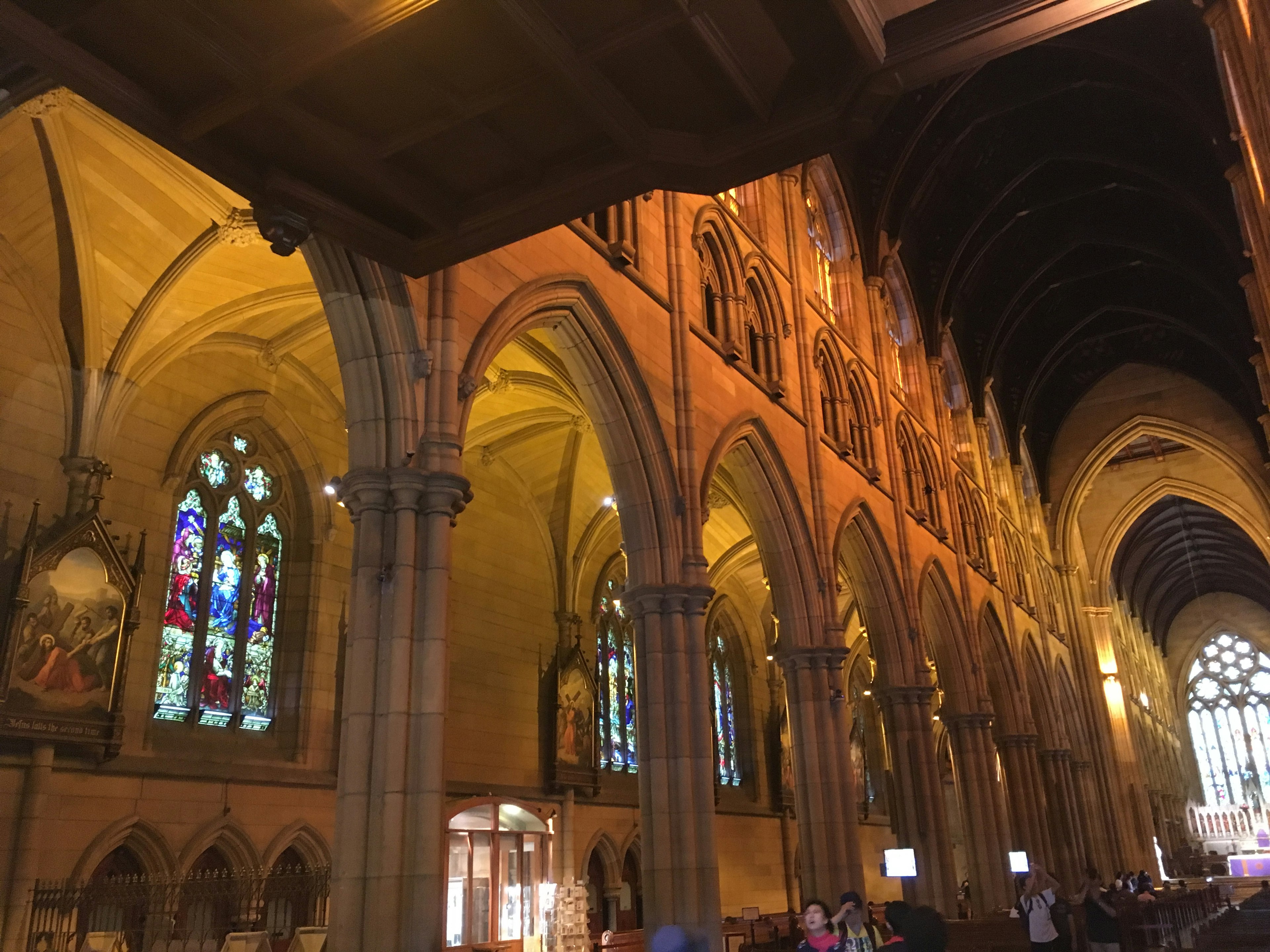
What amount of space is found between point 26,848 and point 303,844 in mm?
3675

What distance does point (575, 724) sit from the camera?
720 inches

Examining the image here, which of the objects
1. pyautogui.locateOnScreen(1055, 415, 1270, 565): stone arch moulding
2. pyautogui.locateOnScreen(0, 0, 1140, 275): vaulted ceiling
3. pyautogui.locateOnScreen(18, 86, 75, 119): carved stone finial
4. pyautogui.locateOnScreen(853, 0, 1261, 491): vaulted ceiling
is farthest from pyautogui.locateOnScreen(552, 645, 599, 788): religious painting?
pyautogui.locateOnScreen(1055, 415, 1270, 565): stone arch moulding

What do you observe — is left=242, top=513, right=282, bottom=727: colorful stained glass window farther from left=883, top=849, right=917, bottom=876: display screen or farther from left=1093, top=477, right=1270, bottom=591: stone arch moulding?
left=1093, top=477, right=1270, bottom=591: stone arch moulding

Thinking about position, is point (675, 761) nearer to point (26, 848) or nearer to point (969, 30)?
point (26, 848)

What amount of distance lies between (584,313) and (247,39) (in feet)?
19.4

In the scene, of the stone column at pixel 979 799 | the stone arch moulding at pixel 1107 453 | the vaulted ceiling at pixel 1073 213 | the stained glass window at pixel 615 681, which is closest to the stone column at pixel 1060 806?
the stone column at pixel 979 799

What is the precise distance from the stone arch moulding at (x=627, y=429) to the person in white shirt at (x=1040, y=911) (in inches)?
170

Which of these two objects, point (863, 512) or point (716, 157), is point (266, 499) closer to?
point (863, 512)

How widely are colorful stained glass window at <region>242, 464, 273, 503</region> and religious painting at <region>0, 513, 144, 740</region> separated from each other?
263 centimetres

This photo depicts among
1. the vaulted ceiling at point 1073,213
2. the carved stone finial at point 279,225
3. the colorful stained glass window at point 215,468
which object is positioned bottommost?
the carved stone finial at point 279,225

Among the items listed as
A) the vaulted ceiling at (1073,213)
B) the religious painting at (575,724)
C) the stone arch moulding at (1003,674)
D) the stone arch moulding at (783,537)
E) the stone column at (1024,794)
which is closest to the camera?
the stone arch moulding at (783,537)

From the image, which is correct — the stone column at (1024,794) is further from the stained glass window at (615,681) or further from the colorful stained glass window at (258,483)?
the colorful stained glass window at (258,483)

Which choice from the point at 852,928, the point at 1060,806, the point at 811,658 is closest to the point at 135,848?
the point at 811,658

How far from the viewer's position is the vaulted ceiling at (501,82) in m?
5.11
